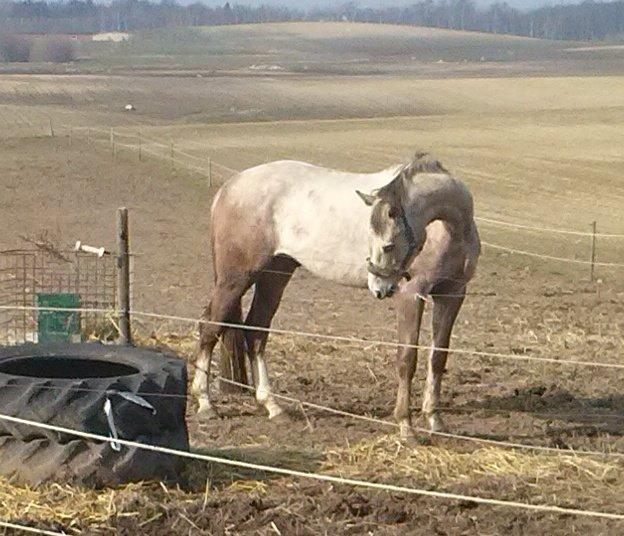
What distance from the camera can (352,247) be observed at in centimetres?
925

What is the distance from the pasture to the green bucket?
2.69 feet

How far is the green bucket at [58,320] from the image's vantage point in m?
10.8

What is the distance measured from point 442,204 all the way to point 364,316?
485cm

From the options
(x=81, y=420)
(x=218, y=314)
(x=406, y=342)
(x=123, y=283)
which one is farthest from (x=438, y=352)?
(x=81, y=420)

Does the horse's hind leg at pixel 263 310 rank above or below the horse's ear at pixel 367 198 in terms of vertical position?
below

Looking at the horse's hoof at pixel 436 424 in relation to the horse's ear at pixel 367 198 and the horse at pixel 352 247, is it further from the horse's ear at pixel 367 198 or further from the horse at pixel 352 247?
the horse's ear at pixel 367 198

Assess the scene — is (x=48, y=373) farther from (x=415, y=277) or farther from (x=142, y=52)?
(x=142, y=52)

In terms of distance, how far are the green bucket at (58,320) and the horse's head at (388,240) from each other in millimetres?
3306

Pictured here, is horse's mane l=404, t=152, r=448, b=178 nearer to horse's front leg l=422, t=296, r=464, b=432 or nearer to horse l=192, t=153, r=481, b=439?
horse l=192, t=153, r=481, b=439

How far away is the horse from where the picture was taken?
28.0ft

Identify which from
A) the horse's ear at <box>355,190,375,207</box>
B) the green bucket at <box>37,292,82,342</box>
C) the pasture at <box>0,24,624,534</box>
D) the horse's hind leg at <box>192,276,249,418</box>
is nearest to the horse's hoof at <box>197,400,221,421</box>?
the pasture at <box>0,24,624,534</box>

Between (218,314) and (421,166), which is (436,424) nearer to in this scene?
(421,166)

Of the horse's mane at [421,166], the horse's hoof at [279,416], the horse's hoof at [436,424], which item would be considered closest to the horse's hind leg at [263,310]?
the horse's hoof at [279,416]

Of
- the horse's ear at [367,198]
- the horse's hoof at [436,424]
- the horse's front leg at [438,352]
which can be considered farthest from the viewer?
the horse's front leg at [438,352]
